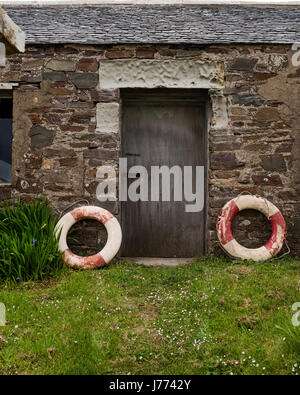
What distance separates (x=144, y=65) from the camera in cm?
443

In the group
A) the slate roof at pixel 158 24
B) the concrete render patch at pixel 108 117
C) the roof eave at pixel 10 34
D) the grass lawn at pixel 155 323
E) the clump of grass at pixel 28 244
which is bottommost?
the grass lawn at pixel 155 323

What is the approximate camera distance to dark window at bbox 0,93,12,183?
4.80m

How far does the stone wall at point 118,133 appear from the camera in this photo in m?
4.42

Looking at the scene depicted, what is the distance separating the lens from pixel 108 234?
165 inches

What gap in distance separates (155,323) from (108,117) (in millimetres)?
2655

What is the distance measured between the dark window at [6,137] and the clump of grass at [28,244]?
2.11 ft

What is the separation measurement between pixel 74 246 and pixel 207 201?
177 cm

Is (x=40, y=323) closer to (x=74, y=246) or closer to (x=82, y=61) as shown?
(x=74, y=246)

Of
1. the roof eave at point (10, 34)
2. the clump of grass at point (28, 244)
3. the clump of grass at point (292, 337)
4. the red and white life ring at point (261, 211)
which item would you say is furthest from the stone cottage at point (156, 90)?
the roof eave at point (10, 34)

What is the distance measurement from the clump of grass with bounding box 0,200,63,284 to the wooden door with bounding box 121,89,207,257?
1.16 m

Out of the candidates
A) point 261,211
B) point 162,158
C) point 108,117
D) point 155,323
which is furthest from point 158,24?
point 155,323

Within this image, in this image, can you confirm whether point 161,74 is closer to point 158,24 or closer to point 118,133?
point 118,133

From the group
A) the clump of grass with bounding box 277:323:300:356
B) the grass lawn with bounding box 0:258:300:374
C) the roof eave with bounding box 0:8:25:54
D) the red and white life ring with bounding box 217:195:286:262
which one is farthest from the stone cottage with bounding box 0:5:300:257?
the roof eave with bounding box 0:8:25:54

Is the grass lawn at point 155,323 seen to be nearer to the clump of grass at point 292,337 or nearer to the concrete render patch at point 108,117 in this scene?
the clump of grass at point 292,337
